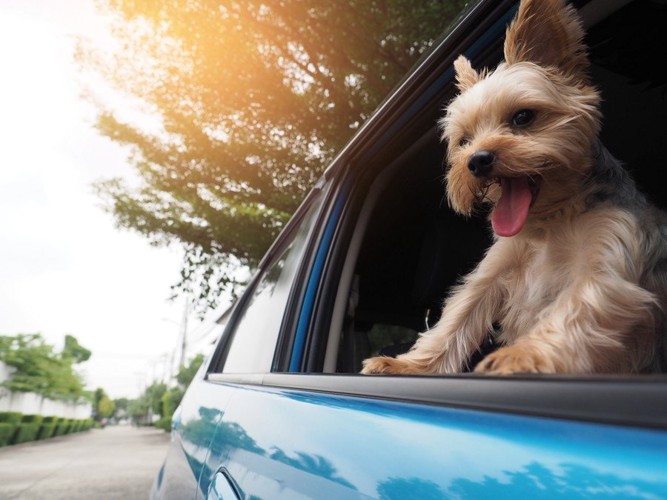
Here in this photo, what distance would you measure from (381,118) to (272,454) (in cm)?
126

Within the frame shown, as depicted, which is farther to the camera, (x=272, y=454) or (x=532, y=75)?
(x=532, y=75)

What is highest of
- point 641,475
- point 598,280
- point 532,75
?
point 532,75

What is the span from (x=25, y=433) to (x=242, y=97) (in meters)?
36.8

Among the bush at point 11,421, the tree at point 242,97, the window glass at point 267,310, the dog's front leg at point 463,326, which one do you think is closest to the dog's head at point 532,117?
the dog's front leg at point 463,326

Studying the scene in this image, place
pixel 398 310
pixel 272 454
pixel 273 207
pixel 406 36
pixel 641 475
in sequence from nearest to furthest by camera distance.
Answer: pixel 641 475, pixel 272 454, pixel 398 310, pixel 406 36, pixel 273 207

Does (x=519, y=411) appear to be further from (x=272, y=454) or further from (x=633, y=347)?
(x=272, y=454)

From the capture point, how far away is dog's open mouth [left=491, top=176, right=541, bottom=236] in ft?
5.66

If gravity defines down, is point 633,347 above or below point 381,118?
below

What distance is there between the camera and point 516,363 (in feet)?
3.65

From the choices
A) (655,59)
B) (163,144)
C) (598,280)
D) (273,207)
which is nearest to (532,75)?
(598,280)

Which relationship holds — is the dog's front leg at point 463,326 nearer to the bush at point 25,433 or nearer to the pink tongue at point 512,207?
the pink tongue at point 512,207

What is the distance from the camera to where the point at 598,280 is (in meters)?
1.38

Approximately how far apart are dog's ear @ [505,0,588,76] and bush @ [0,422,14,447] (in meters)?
38.6

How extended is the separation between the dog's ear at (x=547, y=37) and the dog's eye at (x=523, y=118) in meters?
0.16
